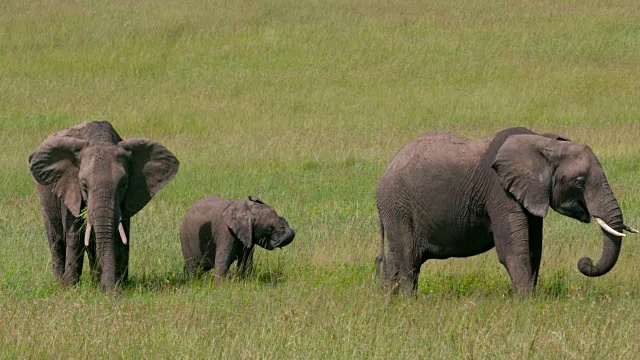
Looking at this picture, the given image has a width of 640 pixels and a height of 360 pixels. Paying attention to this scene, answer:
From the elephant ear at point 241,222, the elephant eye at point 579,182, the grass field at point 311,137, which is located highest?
the elephant eye at point 579,182

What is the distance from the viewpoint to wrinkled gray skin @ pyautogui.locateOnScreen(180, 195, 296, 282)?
12.3 m

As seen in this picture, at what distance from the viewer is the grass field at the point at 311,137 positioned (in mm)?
9250

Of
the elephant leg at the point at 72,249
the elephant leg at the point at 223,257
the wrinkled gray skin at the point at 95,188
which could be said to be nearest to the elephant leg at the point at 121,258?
the wrinkled gray skin at the point at 95,188

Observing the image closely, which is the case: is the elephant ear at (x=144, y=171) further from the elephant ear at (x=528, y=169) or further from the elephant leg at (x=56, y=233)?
the elephant ear at (x=528, y=169)

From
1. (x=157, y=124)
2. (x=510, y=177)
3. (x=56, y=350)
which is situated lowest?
(x=157, y=124)

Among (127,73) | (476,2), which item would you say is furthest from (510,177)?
(476,2)

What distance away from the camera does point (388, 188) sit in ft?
36.6

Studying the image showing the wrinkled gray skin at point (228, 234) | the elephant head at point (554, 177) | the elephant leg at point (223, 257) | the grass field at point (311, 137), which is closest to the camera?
the grass field at point (311, 137)

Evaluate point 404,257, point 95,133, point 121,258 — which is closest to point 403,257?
point 404,257

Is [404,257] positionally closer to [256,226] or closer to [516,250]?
[516,250]

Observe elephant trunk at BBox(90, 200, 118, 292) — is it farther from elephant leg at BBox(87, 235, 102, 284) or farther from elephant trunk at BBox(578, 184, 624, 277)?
elephant trunk at BBox(578, 184, 624, 277)

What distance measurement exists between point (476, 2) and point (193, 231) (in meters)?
25.8

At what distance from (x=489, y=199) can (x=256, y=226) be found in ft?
8.29

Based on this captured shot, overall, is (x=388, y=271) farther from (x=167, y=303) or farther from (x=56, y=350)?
(x=56, y=350)
